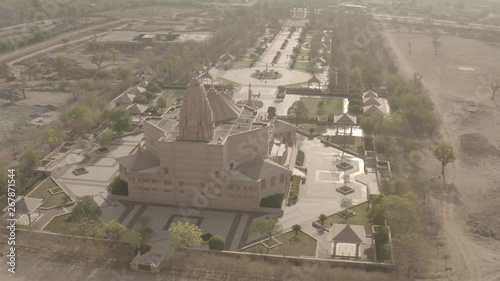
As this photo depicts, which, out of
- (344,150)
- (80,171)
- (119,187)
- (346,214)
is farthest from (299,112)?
(80,171)

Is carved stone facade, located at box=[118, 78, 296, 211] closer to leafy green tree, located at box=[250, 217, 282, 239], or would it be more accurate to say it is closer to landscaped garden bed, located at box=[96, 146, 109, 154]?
leafy green tree, located at box=[250, 217, 282, 239]

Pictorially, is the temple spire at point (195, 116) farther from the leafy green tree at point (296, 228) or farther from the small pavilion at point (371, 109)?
the small pavilion at point (371, 109)

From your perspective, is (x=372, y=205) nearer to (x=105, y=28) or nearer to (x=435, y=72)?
(x=435, y=72)

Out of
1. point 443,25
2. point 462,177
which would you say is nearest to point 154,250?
point 462,177

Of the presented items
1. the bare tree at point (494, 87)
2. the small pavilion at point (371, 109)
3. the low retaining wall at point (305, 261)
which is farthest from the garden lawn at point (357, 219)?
the bare tree at point (494, 87)

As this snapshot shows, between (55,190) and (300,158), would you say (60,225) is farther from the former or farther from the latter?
(300,158)

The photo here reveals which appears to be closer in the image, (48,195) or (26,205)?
(26,205)

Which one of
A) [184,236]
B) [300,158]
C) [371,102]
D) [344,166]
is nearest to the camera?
[184,236]

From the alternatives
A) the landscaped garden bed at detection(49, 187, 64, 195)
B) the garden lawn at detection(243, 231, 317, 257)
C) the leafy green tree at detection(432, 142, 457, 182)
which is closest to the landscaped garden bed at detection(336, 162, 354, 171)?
the leafy green tree at detection(432, 142, 457, 182)
